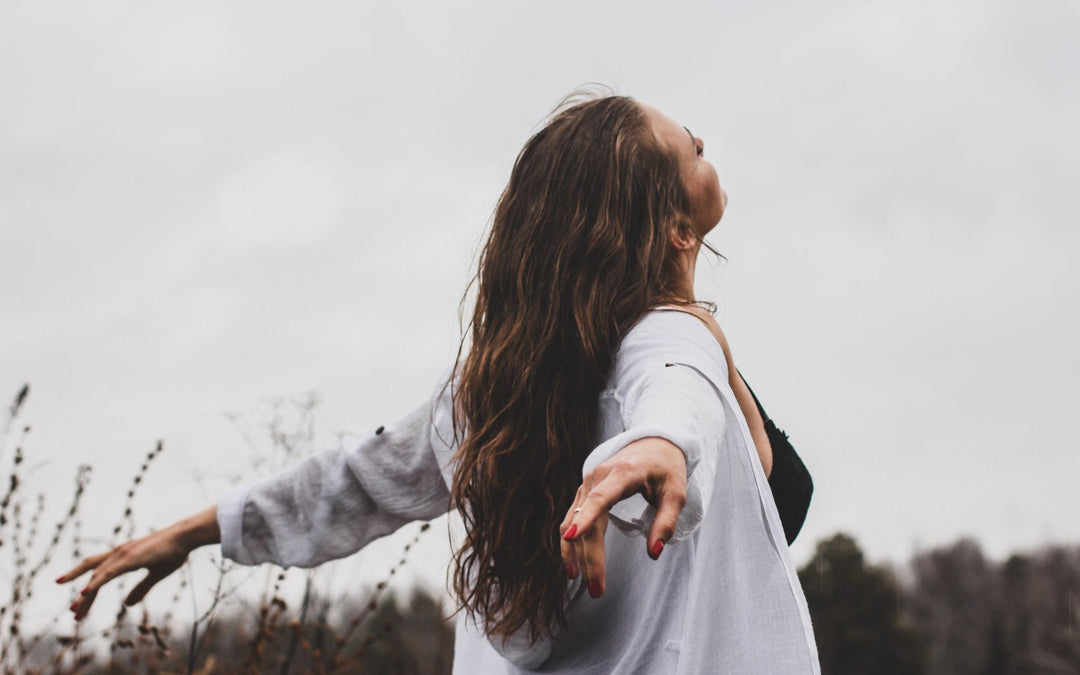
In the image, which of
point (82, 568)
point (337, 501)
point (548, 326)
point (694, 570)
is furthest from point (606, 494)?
point (82, 568)

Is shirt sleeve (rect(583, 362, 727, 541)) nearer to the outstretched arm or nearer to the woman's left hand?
the woman's left hand

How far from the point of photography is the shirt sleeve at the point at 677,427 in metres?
1.17

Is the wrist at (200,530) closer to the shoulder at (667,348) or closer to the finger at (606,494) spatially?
the shoulder at (667,348)

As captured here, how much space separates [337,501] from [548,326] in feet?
2.80

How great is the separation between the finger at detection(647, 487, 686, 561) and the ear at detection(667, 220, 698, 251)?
0.73m

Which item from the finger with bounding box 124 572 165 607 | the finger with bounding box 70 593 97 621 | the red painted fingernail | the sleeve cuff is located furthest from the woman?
the finger with bounding box 70 593 97 621

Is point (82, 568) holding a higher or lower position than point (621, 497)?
higher

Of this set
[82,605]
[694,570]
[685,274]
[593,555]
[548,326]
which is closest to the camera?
[593,555]

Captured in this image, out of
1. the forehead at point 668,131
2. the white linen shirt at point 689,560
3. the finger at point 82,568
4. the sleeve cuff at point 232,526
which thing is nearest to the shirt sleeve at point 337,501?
the sleeve cuff at point 232,526

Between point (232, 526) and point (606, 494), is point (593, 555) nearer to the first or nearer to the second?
point (606, 494)

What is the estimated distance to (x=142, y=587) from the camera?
224 cm

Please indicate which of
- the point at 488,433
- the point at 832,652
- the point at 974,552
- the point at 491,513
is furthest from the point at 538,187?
the point at 974,552

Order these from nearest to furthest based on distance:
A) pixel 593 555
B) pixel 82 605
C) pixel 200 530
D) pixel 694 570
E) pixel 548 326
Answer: pixel 593 555 < pixel 694 570 < pixel 548 326 < pixel 82 605 < pixel 200 530

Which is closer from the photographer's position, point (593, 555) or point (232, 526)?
point (593, 555)
